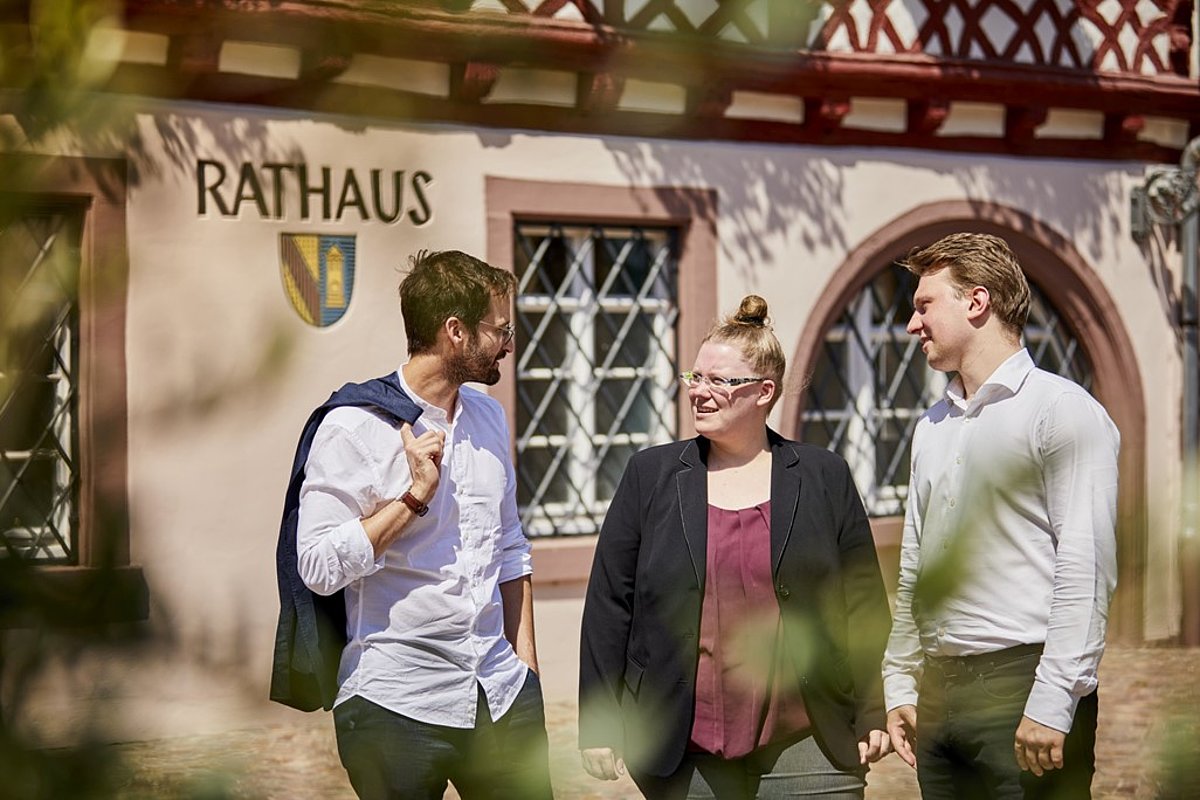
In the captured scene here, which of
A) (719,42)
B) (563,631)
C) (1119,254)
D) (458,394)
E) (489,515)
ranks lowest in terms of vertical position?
(563,631)

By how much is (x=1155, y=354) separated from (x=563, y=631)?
12.8 ft

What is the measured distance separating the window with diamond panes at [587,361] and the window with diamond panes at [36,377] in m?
6.75

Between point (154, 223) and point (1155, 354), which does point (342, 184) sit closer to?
point (154, 223)

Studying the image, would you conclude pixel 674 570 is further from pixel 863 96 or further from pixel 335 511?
pixel 863 96

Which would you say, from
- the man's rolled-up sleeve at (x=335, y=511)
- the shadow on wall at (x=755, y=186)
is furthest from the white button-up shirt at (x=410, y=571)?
the shadow on wall at (x=755, y=186)

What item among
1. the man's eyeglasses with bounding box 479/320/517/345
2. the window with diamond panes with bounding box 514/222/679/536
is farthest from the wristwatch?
the window with diamond panes with bounding box 514/222/679/536

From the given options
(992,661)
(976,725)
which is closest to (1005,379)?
(992,661)

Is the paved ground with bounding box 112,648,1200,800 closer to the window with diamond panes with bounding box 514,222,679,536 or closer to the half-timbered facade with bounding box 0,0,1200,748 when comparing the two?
the half-timbered facade with bounding box 0,0,1200,748

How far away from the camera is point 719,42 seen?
1264 mm

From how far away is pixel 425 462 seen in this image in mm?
3076

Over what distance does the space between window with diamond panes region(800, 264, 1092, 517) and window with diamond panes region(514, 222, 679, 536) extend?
0.95 metres

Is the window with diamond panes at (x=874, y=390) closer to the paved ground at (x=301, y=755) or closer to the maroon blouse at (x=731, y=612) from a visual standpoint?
the maroon blouse at (x=731, y=612)

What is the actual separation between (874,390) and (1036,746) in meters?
5.88

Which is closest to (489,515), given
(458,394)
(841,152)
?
(458,394)
